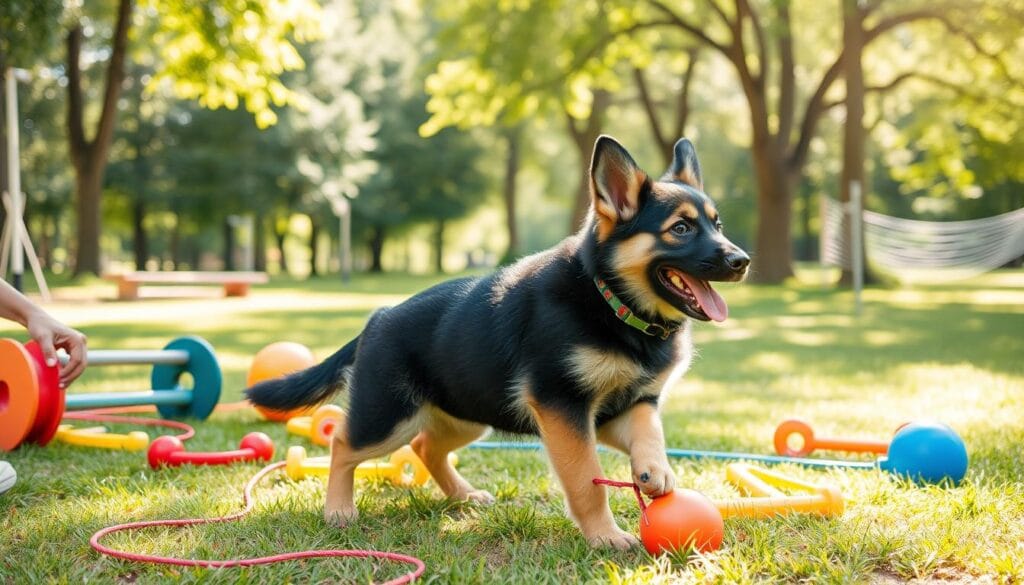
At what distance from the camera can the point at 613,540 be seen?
358 centimetres

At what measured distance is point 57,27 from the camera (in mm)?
13055

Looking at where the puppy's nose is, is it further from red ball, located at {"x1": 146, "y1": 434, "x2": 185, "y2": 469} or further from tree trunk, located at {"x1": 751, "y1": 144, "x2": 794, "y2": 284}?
tree trunk, located at {"x1": 751, "y1": 144, "x2": 794, "y2": 284}

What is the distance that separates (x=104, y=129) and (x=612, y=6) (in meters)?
13.6

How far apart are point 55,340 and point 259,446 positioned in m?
1.58

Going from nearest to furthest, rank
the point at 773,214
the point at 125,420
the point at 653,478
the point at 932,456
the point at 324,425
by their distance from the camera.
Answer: the point at 653,478
the point at 932,456
the point at 324,425
the point at 125,420
the point at 773,214

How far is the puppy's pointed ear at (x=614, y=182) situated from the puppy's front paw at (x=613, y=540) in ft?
4.24

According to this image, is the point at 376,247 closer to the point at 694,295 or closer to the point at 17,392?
the point at 17,392

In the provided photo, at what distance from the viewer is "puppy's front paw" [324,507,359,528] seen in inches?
156

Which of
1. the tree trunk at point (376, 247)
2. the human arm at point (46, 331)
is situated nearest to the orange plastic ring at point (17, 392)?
the human arm at point (46, 331)

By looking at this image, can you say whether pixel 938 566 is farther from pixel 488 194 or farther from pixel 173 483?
pixel 488 194

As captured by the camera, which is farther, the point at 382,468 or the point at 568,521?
the point at 382,468

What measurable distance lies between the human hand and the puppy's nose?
2.84m

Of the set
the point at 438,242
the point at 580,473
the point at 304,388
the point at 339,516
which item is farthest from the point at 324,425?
the point at 438,242

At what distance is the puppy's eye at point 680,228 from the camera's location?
370 cm
